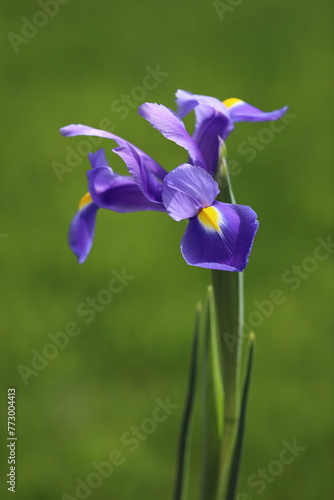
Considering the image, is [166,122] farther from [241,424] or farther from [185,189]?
[241,424]

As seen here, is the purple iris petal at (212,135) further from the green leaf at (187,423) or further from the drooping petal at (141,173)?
the green leaf at (187,423)

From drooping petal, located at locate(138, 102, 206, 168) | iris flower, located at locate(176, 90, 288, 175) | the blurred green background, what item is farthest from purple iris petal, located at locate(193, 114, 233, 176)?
the blurred green background

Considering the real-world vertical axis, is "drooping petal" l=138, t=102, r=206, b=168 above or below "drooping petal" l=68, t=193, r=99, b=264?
above

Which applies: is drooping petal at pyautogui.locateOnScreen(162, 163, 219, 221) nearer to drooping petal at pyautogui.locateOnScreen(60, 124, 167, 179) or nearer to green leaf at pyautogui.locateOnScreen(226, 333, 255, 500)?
drooping petal at pyautogui.locateOnScreen(60, 124, 167, 179)

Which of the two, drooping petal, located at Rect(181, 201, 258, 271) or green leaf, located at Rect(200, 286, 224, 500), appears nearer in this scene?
drooping petal, located at Rect(181, 201, 258, 271)

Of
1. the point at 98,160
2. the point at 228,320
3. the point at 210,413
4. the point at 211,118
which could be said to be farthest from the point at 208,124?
the point at 210,413

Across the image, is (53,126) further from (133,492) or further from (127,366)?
(133,492)

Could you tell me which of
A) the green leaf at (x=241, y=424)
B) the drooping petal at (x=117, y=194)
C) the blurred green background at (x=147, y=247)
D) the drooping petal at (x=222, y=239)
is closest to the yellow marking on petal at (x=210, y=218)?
the drooping petal at (x=222, y=239)
